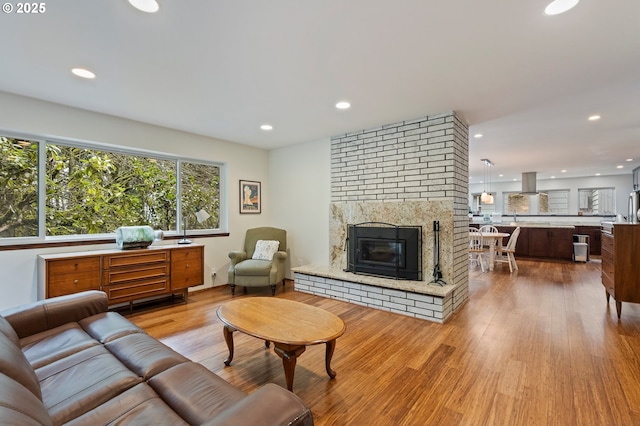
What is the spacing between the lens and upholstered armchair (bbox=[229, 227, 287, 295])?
425 cm

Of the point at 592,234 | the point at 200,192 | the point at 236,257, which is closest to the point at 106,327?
the point at 236,257

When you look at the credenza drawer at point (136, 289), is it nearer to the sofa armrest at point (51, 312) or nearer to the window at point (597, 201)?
the sofa armrest at point (51, 312)

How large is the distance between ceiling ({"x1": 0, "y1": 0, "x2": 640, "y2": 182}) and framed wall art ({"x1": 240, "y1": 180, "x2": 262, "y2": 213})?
143 cm

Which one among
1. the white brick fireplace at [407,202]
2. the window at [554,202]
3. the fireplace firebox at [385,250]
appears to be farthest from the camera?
the window at [554,202]

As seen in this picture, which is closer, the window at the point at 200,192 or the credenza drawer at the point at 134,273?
the credenza drawer at the point at 134,273

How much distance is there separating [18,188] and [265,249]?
300 cm

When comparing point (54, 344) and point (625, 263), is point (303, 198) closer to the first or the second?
point (54, 344)

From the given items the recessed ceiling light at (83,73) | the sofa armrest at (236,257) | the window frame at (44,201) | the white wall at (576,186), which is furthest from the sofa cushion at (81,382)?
the white wall at (576,186)

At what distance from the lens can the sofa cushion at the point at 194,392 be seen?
1.18 m

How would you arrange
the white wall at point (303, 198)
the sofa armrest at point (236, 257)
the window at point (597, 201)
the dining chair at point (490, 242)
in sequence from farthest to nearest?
1. the window at point (597, 201)
2. the dining chair at point (490, 242)
3. the white wall at point (303, 198)
4. the sofa armrest at point (236, 257)

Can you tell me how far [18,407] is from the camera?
851 mm

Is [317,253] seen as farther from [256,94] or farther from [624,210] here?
[624,210]

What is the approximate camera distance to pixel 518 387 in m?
2.03

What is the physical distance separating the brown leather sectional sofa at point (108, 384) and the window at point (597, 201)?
11883 mm
